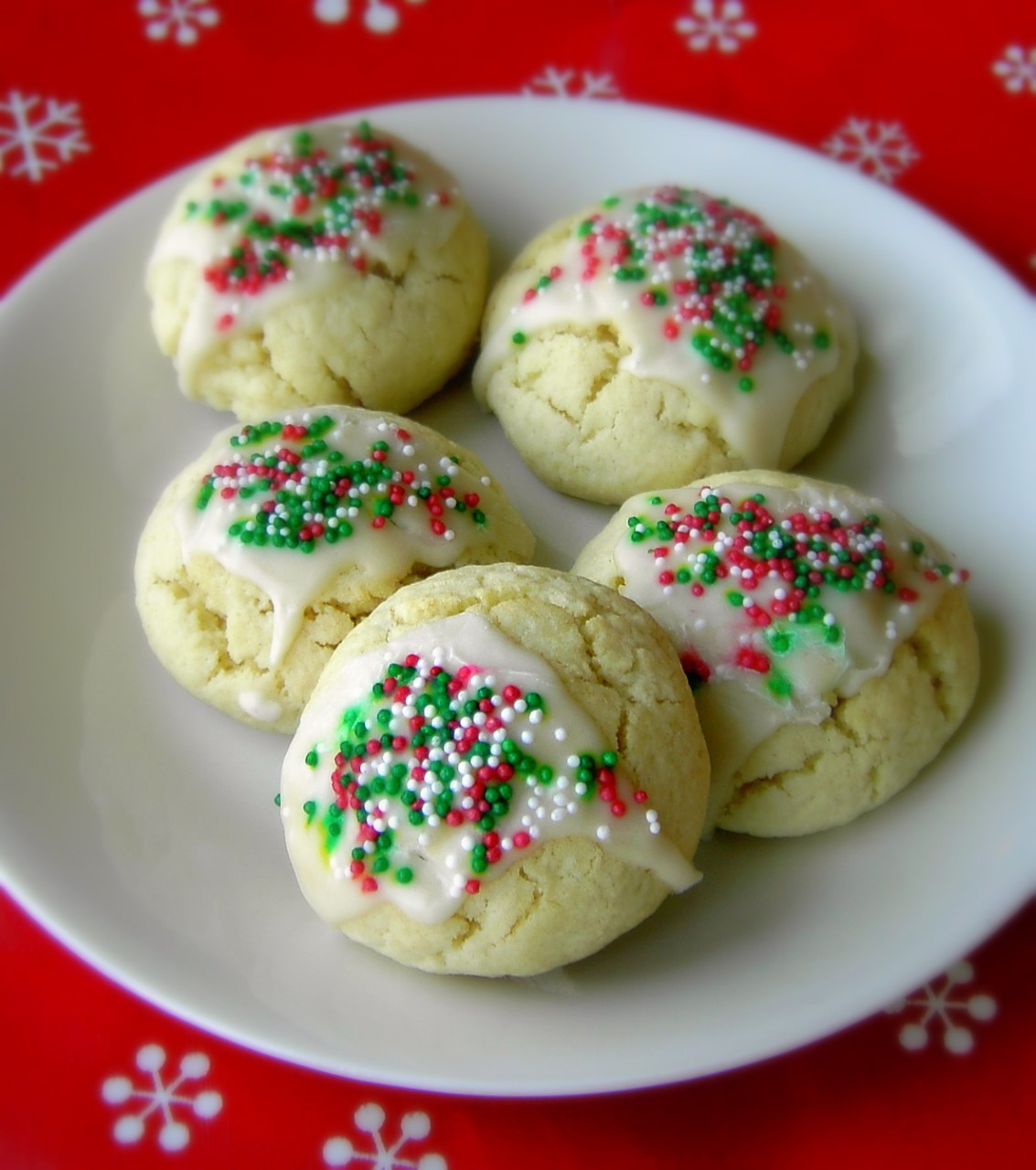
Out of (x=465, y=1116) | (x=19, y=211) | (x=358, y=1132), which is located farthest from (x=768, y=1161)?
(x=19, y=211)

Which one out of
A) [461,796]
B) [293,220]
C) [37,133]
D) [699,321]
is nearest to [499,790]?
[461,796]

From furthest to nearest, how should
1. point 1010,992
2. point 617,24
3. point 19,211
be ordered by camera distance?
point 617,24, point 19,211, point 1010,992

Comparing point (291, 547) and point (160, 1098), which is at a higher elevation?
point (291, 547)

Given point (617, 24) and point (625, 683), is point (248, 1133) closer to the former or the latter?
point (625, 683)

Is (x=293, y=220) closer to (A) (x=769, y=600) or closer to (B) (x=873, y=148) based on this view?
(A) (x=769, y=600)

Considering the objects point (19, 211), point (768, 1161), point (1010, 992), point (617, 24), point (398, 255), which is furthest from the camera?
point (617, 24)

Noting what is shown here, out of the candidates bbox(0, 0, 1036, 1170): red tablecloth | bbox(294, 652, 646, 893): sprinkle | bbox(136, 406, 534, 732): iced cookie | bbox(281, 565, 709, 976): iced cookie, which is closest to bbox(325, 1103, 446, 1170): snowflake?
bbox(281, 565, 709, 976): iced cookie
